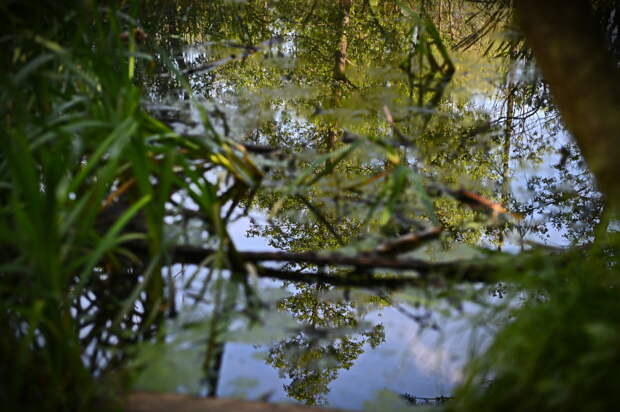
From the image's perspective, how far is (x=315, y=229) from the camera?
23.2ft

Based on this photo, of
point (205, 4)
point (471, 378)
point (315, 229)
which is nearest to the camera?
point (471, 378)

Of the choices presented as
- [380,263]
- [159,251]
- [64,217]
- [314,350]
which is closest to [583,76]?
[380,263]

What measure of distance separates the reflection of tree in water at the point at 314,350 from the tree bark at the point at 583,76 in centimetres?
66

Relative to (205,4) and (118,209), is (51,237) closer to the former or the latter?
(118,209)

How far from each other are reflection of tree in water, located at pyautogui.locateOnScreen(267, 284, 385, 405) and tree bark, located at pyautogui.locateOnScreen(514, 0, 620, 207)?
656 millimetres

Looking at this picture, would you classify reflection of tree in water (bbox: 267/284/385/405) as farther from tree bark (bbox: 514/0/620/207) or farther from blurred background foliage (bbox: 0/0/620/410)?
tree bark (bbox: 514/0/620/207)

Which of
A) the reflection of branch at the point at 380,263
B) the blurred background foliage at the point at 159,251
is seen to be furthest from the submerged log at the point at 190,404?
the reflection of branch at the point at 380,263

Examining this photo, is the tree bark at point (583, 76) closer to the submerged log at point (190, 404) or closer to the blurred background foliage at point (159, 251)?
the blurred background foliage at point (159, 251)

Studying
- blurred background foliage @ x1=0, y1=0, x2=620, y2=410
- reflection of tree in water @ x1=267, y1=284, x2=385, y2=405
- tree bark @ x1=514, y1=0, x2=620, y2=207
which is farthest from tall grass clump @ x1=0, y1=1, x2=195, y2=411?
tree bark @ x1=514, y1=0, x2=620, y2=207

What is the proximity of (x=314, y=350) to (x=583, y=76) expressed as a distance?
97.2 inches

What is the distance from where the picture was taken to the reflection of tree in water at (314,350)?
245cm

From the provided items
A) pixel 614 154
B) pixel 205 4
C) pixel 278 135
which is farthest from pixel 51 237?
pixel 278 135

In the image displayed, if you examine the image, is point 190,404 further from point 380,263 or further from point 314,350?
point 314,350

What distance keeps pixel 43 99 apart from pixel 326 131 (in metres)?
7.20
